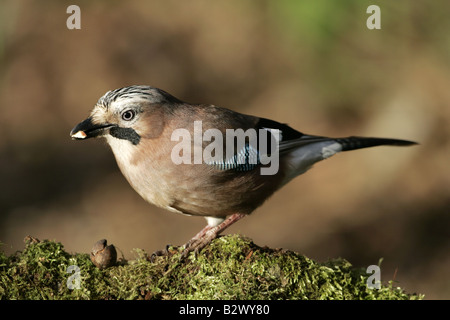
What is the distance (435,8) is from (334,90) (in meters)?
2.12

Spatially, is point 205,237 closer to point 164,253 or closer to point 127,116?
point 164,253

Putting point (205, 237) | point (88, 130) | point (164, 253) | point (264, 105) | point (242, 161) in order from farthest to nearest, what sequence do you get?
1. point (264, 105)
2. point (242, 161)
3. point (88, 130)
4. point (205, 237)
5. point (164, 253)

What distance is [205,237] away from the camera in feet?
14.2

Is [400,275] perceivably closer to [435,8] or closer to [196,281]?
[435,8]

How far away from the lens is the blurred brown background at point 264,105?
9070mm

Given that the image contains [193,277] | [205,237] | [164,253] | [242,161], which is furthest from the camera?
[242,161]

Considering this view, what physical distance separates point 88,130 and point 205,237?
→ 4.35ft

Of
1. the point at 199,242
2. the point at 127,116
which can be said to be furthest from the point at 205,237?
the point at 127,116

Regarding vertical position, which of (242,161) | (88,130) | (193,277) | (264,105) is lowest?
(193,277)

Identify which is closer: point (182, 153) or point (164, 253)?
point (164, 253)

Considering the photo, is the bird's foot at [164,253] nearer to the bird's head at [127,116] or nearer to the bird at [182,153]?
the bird at [182,153]

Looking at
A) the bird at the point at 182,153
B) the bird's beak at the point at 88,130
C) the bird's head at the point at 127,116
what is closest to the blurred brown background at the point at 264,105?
the bird at the point at 182,153

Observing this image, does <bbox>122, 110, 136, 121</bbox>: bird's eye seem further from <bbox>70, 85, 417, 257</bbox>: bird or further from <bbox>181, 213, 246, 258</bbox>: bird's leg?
<bbox>181, 213, 246, 258</bbox>: bird's leg

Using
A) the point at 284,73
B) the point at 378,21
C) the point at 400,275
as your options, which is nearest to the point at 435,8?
the point at 378,21
